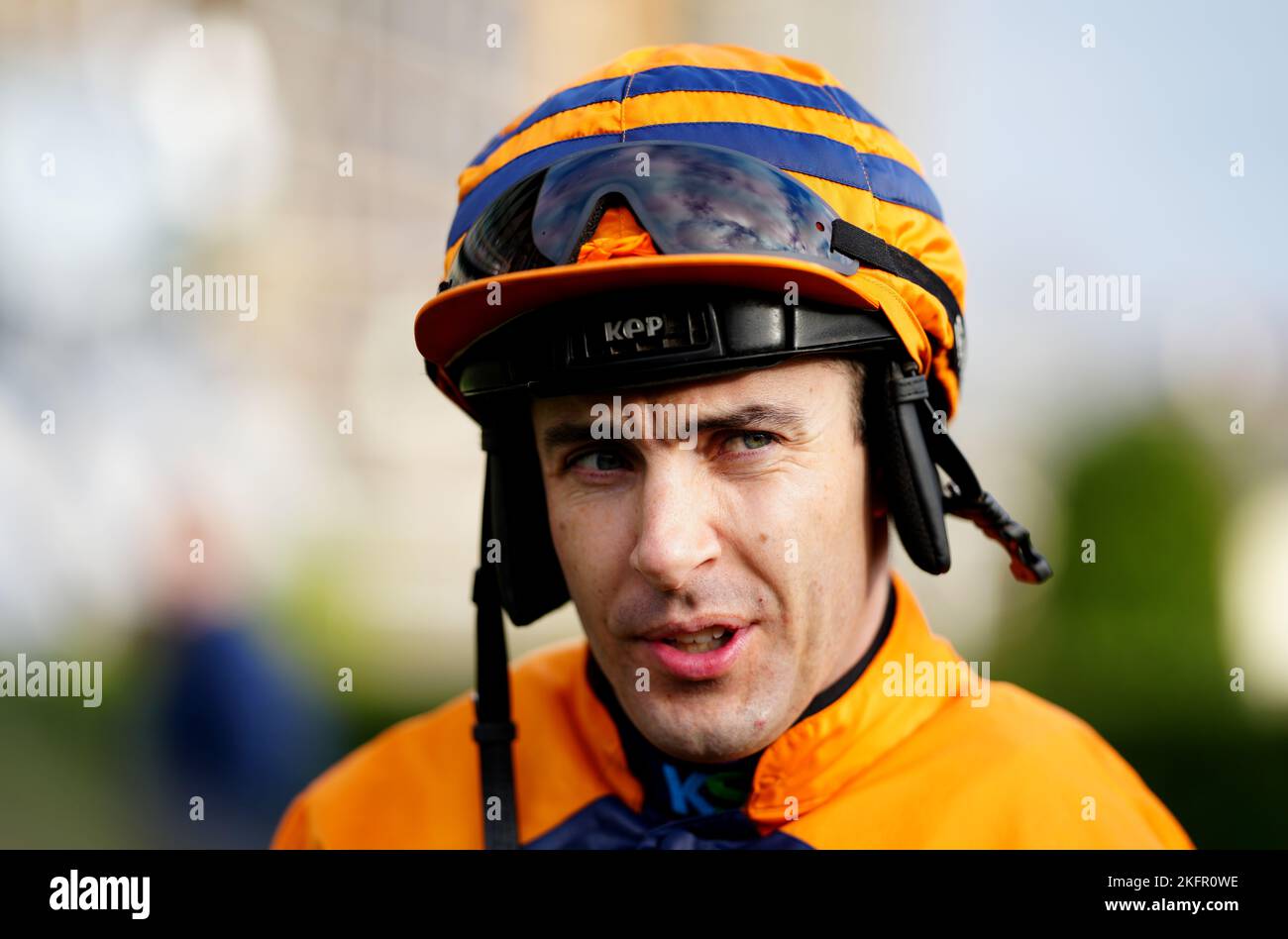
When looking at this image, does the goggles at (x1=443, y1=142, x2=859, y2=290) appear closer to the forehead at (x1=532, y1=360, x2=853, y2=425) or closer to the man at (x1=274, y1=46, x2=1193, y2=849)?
the man at (x1=274, y1=46, x2=1193, y2=849)

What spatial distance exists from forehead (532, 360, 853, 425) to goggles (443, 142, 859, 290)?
0.56ft

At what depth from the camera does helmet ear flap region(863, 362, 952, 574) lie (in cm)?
184

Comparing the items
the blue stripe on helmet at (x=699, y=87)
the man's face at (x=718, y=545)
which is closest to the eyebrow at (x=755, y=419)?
the man's face at (x=718, y=545)

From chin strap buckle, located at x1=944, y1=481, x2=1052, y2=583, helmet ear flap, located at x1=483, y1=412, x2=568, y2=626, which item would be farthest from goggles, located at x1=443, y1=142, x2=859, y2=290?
chin strap buckle, located at x1=944, y1=481, x2=1052, y2=583

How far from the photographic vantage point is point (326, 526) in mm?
6375

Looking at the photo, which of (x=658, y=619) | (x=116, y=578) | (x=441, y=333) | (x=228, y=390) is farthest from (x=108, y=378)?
(x=658, y=619)

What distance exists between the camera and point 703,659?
1.75m

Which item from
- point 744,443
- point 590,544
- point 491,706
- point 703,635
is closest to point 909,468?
point 744,443

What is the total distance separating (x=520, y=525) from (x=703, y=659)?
1.78 feet

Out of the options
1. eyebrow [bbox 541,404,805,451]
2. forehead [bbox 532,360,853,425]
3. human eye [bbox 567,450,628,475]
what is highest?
forehead [bbox 532,360,853,425]

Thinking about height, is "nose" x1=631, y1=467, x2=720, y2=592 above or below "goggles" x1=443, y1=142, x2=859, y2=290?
below

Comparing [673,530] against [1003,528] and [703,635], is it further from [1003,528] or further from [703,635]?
[1003,528]

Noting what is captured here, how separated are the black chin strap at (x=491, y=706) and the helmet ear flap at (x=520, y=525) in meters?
0.02
